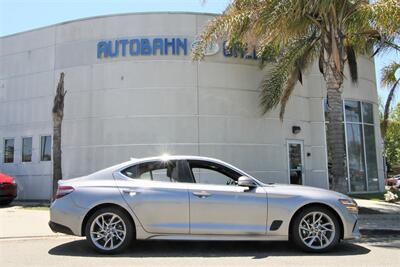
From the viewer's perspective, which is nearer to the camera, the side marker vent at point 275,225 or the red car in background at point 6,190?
the side marker vent at point 275,225

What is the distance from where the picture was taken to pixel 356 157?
1950cm

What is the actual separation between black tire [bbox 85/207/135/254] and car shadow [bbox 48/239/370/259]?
0.35ft

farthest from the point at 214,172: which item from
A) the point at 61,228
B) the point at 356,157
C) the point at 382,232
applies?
the point at 356,157

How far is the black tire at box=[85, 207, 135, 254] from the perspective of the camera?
6.79 meters

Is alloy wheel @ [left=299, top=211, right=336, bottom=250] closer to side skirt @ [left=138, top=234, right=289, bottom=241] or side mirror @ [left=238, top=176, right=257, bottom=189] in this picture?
side skirt @ [left=138, top=234, right=289, bottom=241]

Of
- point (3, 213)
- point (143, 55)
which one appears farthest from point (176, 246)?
point (143, 55)

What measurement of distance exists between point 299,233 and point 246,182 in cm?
118

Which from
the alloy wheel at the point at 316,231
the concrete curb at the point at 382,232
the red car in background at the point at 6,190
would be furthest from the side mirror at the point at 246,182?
the red car in background at the point at 6,190

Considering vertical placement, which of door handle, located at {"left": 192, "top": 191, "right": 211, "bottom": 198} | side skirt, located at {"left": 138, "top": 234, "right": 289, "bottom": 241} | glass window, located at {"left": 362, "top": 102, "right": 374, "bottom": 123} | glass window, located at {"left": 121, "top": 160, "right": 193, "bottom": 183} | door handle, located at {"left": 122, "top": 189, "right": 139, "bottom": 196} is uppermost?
glass window, located at {"left": 362, "top": 102, "right": 374, "bottom": 123}

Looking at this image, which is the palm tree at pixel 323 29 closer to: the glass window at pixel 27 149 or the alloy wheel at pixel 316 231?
the alloy wheel at pixel 316 231

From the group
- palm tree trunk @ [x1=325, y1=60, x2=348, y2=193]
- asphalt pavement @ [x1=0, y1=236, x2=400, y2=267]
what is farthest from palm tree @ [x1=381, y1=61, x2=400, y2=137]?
asphalt pavement @ [x1=0, y1=236, x2=400, y2=267]

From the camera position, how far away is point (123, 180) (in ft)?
23.1

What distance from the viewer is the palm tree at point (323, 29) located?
11117 millimetres

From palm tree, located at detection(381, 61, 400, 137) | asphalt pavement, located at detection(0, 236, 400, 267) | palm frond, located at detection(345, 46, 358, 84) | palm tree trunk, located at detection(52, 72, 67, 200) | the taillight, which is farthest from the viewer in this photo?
palm tree, located at detection(381, 61, 400, 137)
